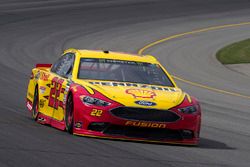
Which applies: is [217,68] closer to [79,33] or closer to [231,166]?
[79,33]

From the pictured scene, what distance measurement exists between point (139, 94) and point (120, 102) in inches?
15.8

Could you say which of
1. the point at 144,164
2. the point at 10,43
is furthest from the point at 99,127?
the point at 10,43

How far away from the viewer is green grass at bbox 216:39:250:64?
28891 millimetres

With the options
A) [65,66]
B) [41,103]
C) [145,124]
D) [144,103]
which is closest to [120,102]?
[144,103]

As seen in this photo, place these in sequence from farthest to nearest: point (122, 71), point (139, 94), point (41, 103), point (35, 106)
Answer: point (35, 106)
point (41, 103)
point (122, 71)
point (139, 94)

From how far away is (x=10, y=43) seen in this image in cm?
3039

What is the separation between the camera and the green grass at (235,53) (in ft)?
94.8

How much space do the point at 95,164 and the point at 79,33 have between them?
79.2 feet

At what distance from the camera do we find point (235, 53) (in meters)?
30.4

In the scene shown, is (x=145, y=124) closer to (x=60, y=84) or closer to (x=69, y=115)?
(x=69, y=115)

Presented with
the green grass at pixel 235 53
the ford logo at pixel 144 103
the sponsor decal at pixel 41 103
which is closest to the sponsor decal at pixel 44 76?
the sponsor decal at pixel 41 103

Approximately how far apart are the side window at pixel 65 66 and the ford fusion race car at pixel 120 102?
2 centimetres

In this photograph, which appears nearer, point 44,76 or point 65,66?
point 65,66

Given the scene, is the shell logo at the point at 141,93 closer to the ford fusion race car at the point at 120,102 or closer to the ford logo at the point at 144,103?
the ford fusion race car at the point at 120,102
